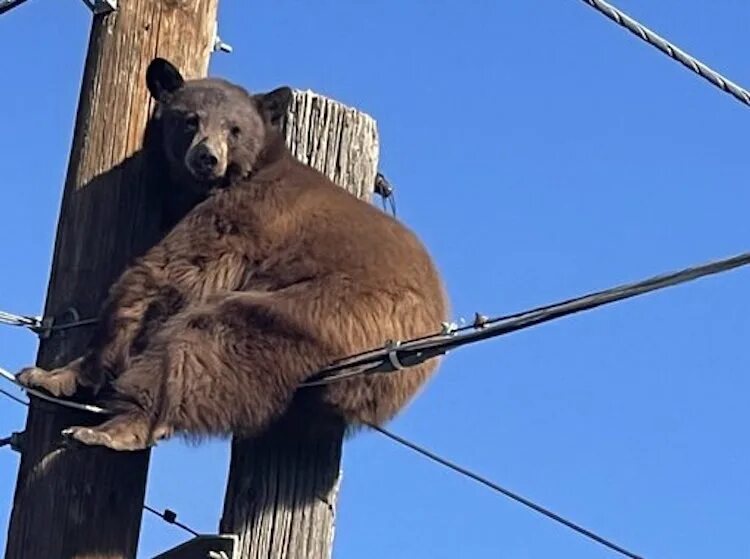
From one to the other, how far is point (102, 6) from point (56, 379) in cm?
138

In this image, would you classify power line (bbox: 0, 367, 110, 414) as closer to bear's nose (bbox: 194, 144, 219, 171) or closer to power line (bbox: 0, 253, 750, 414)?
power line (bbox: 0, 253, 750, 414)

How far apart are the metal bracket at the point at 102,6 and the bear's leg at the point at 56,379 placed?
1279 mm

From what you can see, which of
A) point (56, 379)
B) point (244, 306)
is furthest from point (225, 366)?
point (56, 379)

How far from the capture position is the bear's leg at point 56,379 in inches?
228

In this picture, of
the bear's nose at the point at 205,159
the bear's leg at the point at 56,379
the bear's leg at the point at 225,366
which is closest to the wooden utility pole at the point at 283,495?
the bear's leg at the point at 225,366

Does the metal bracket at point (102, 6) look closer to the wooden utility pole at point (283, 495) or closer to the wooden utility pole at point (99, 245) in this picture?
the wooden utility pole at point (99, 245)

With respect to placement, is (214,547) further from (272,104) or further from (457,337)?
(272,104)

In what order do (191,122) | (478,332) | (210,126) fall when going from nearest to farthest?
(478,332) → (191,122) → (210,126)

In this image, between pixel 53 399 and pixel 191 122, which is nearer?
pixel 53 399

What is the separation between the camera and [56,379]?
5844 mm

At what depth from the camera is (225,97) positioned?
7.51 meters

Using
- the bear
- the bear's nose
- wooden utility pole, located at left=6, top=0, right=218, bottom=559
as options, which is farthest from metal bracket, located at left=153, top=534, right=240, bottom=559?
the bear's nose

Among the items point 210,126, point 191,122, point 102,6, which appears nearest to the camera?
point 102,6

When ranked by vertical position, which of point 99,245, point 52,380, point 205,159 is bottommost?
point 52,380
